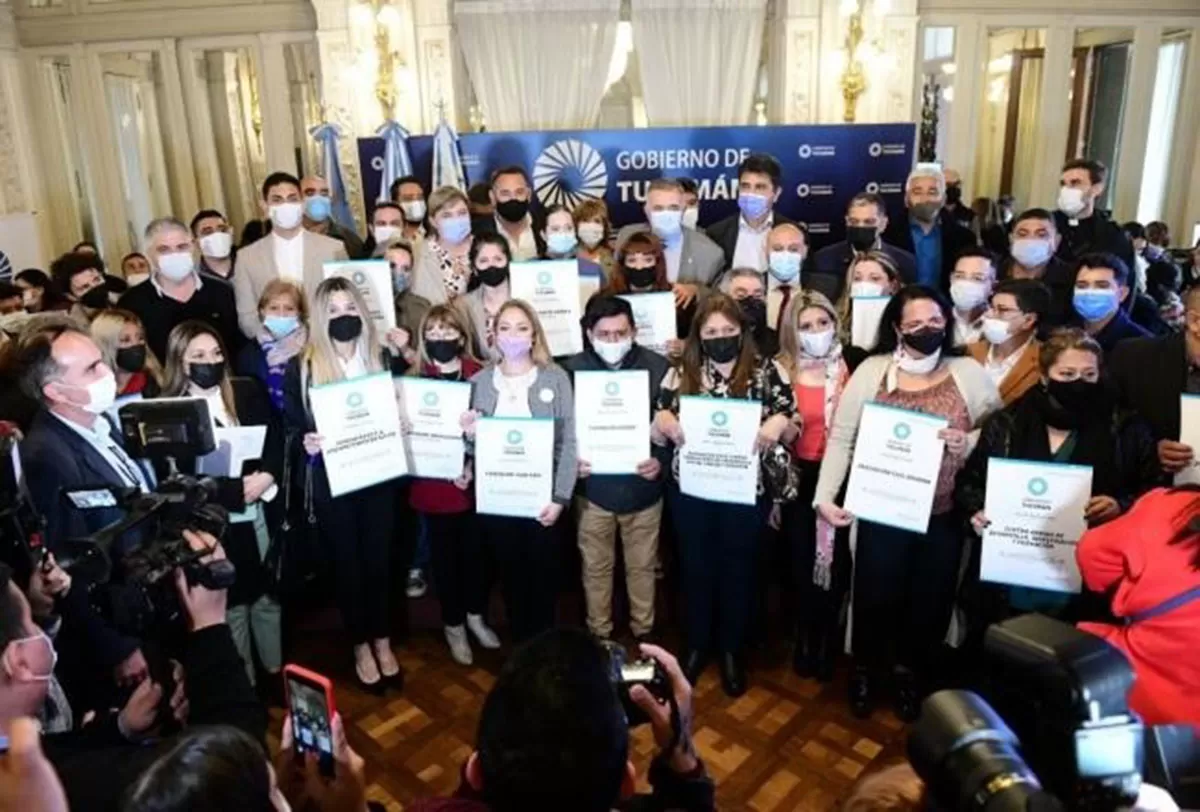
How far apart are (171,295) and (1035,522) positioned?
10.7 feet

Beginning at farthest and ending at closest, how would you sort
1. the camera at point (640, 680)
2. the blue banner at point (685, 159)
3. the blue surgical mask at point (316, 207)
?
the blue banner at point (685, 159) → the blue surgical mask at point (316, 207) → the camera at point (640, 680)

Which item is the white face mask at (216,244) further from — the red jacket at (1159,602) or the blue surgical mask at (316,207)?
the red jacket at (1159,602)

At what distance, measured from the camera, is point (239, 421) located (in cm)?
267

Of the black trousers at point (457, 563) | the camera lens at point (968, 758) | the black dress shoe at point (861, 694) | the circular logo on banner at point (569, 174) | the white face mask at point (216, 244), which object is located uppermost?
the circular logo on banner at point (569, 174)

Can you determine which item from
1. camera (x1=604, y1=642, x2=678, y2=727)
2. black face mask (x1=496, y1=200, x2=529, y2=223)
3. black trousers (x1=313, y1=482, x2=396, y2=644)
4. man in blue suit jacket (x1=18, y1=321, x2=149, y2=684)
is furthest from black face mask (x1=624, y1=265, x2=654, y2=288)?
camera (x1=604, y1=642, x2=678, y2=727)

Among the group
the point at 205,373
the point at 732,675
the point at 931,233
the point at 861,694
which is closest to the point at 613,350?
the point at 732,675

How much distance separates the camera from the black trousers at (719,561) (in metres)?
2.77

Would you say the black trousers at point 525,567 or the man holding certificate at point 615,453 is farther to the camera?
the black trousers at point 525,567

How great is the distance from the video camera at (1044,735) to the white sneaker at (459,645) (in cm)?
236

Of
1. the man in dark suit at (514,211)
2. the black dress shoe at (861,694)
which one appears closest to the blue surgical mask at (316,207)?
the man in dark suit at (514,211)

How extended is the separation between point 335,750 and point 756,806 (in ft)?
5.10

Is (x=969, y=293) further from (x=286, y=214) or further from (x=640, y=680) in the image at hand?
(x=286, y=214)

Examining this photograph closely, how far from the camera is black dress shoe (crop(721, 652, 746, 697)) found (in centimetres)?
288

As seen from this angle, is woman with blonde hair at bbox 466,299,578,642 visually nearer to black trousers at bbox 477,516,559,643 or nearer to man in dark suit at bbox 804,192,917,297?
black trousers at bbox 477,516,559,643
